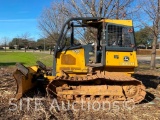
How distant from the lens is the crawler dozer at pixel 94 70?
25.2 ft

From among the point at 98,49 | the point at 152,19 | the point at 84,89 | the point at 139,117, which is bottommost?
the point at 139,117

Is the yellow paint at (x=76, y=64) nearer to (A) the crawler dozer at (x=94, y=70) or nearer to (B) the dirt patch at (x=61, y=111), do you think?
(A) the crawler dozer at (x=94, y=70)

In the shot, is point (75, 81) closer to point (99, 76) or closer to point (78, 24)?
point (99, 76)

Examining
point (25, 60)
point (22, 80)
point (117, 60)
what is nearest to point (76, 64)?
point (117, 60)

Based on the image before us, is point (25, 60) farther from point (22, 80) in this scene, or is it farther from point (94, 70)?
point (22, 80)

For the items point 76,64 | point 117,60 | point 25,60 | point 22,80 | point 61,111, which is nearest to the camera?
point 61,111

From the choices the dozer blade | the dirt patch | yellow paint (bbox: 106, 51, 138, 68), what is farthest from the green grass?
the dirt patch

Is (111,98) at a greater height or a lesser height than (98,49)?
lesser

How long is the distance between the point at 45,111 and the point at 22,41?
341 ft

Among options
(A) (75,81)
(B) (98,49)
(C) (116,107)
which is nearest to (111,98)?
(C) (116,107)

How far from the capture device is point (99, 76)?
775 cm

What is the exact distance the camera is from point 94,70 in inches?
330

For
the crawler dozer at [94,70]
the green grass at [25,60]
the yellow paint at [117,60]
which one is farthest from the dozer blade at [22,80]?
the green grass at [25,60]

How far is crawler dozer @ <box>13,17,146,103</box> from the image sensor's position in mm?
7691
